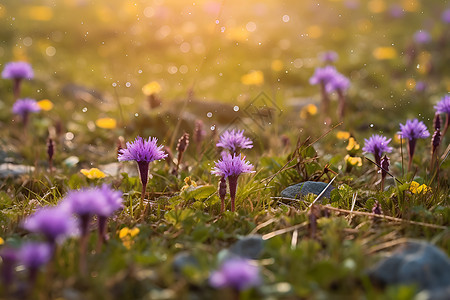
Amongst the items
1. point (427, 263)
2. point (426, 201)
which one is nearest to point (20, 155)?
point (426, 201)

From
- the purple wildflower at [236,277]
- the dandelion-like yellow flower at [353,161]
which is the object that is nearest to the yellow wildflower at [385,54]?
the dandelion-like yellow flower at [353,161]

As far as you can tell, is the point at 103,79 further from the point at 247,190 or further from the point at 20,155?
the point at 247,190

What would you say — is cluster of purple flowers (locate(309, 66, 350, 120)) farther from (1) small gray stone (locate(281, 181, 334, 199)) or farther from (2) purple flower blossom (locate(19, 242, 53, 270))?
(2) purple flower blossom (locate(19, 242, 53, 270))

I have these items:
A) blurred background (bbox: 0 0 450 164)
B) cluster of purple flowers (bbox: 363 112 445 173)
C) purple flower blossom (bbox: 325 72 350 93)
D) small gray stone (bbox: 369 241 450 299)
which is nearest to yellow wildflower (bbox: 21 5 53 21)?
blurred background (bbox: 0 0 450 164)

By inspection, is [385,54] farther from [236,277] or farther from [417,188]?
[236,277]

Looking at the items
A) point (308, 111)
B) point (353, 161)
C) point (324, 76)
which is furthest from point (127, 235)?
point (308, 111)
